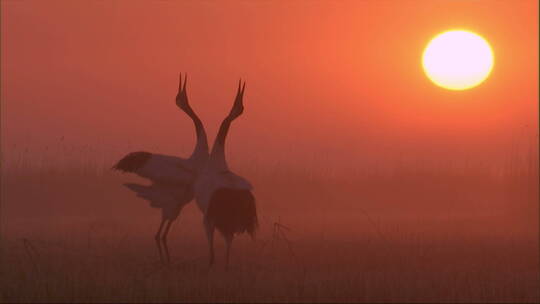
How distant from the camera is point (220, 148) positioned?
458 inches

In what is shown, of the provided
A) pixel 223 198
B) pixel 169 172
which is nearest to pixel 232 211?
pixel 223 198

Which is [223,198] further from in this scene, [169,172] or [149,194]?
[149,194]

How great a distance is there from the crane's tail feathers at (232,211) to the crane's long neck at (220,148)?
476 mm

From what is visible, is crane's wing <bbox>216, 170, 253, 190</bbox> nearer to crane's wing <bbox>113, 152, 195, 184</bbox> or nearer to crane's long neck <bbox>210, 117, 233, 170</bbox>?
crane's long neck <bbox>210, 117, 233, 170</bbox>

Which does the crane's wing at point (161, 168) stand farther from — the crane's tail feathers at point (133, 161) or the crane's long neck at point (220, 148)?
the crane's long neck at point (220, 148)

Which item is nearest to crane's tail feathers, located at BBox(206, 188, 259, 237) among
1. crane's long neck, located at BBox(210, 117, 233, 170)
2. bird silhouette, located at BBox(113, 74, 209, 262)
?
crane's long neck, located at BBox(210, 117, 233, 170)

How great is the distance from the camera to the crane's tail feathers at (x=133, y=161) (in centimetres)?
1196

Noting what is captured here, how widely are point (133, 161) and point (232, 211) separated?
5.80ft

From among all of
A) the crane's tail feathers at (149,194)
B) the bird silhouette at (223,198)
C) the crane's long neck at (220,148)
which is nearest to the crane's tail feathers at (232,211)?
the bird silhouette at (223,198)

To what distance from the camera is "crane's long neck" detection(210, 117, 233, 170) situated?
37.8 feet

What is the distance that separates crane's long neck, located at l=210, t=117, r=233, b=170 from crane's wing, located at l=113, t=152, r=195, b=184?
41 centimetres

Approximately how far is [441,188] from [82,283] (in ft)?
71.2

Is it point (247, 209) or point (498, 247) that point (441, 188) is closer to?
point (498, 247)

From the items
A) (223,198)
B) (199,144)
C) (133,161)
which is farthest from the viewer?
(133,161)
